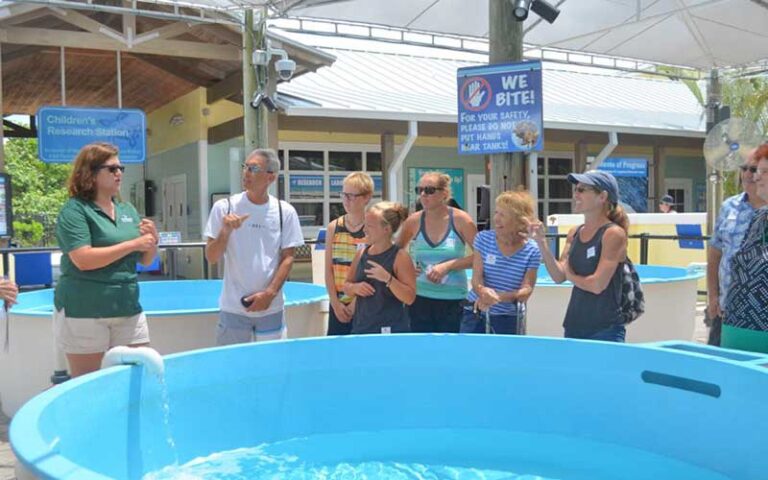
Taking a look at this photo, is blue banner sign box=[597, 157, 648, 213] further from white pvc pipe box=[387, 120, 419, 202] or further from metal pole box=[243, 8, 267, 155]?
metal pole box=[243, 8, 267, 155]

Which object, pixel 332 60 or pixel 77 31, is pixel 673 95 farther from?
pixel 77 31

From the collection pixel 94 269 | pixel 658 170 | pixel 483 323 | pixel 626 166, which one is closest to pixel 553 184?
pixel 626 166

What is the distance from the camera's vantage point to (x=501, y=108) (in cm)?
576

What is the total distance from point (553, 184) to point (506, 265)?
17.3 metres

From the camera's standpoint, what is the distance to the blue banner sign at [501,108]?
561 centimetres

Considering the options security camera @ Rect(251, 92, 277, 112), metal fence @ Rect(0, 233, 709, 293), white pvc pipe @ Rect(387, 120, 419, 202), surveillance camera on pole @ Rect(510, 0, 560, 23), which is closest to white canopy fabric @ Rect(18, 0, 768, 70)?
security camera @ Rect(251, 92, 277, 112)

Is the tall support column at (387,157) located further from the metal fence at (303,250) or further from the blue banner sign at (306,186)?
the metal fence at (303,250)

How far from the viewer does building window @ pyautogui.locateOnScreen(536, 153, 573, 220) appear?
20.4 meters

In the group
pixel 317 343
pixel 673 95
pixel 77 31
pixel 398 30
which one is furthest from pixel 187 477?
pixel 673 95

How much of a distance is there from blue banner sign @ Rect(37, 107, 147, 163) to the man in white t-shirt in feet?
28.3

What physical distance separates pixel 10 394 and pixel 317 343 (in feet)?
9.05

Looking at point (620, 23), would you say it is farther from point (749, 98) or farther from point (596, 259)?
point (749, 98)

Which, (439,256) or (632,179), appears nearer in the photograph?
(439,256)

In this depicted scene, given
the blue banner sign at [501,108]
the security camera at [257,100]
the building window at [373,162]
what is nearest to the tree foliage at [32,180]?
the building window at [373,162]
